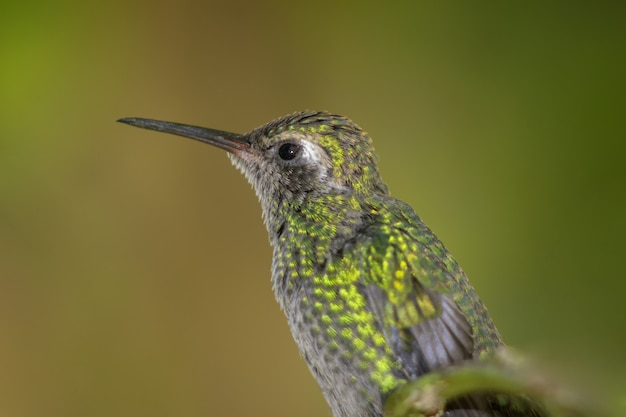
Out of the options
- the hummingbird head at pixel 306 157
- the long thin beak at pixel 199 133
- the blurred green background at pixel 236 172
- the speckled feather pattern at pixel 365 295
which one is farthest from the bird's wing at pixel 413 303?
the blurred green background at pixel 236 172

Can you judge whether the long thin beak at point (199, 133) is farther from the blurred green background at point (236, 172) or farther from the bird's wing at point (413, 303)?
the blurred green background at point (236, 172)

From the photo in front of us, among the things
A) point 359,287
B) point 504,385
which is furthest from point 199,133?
point 504,385

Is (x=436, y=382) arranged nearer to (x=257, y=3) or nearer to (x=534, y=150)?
(x=534, y=150)

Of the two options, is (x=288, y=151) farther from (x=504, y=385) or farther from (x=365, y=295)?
(x=504, y=385)

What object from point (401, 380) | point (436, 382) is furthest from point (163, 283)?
point (436, 382)

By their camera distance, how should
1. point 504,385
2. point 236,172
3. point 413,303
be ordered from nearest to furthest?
point 504,385
point 413,303
point 236,172

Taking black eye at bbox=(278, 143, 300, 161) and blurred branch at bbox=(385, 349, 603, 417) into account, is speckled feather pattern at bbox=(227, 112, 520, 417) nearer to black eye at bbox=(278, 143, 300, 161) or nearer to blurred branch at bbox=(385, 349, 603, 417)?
→ black eye at bbox=(278, 143, 300, 161)
